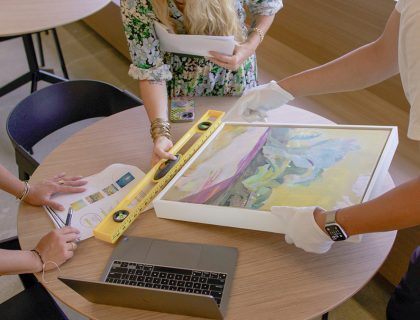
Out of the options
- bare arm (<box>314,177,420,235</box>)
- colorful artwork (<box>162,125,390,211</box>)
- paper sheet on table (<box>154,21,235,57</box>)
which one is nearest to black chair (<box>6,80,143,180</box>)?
paper sheet on table (<box>154,21,235,57</box>)

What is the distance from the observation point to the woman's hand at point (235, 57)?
4.73 feet

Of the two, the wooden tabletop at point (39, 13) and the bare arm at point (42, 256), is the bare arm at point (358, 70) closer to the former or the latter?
the bare arm at point (42, 256)

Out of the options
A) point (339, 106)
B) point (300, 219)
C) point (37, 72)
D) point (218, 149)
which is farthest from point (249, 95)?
point (37, 72)

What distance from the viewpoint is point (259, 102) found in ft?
4.57

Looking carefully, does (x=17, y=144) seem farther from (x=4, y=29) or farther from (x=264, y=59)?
(x=264, y=59)

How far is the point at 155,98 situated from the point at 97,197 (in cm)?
39

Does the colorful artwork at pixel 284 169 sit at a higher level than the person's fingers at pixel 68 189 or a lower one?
higher

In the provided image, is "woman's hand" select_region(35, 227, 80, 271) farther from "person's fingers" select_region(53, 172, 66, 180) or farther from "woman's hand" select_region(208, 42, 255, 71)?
"woman's hand" select_region(208, 42, 255, 71)

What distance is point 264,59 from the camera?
7.91 feet

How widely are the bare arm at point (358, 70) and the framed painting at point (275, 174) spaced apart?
0.12 meters

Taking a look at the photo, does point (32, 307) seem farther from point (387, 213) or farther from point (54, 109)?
point (387, 213)

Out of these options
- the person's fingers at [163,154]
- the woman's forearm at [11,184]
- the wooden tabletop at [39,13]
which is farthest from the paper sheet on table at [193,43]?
the wooden tabletop at [39,13]

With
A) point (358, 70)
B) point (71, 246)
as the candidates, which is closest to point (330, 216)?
point (358, 70)

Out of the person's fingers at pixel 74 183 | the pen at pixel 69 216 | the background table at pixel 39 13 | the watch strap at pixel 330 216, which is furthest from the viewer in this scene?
the background table at pixel 39 13
